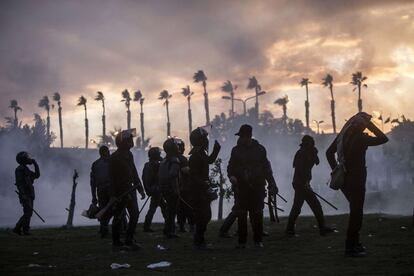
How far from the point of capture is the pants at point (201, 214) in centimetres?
1038

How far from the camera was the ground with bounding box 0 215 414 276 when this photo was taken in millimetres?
7809

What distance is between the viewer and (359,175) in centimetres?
876

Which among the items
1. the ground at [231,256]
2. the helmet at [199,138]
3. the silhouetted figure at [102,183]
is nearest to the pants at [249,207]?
the ground at [231,256]

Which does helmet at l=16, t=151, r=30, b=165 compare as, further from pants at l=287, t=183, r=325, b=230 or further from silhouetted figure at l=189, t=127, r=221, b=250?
pants at l=287, t=183, r=325, b=230

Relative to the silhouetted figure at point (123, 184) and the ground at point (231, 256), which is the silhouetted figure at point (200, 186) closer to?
the ground at point (231, 256)

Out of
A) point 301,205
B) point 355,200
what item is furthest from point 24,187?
point 355,200

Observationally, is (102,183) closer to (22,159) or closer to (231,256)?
(22,159)

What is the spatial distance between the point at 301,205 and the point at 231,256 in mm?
3355

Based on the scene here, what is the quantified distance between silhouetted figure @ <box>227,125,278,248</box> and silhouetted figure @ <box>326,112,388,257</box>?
6.04ft

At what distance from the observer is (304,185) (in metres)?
12.4

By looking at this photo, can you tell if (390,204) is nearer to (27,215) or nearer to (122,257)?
(27,215)

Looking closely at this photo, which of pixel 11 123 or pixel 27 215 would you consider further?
pixel 11 123

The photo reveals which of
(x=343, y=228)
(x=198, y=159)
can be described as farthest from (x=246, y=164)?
(x=343, y=228)

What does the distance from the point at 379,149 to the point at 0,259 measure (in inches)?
2965
